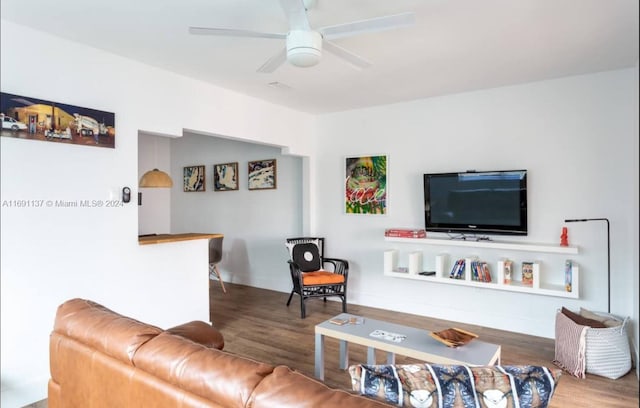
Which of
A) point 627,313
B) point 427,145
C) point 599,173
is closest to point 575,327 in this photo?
point 627,313

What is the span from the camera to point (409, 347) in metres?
2.41

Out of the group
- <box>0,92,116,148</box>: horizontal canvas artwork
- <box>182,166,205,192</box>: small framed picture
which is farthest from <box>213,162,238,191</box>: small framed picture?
<box>0,92,116,148</box>: horizontal canvas artwork

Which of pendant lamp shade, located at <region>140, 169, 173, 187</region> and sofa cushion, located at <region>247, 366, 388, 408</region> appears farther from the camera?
pendant lamp shade, located at <region>140, 169, 173, 187</region>

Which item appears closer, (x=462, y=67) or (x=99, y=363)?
(x=99, y=363)

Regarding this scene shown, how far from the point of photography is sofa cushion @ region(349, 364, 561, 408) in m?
1.06

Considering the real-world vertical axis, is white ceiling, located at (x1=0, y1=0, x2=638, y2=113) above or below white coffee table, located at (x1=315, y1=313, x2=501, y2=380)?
above

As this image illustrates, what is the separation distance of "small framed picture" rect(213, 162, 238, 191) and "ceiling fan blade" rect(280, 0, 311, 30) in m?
4.21

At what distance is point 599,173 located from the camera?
11.7 feet

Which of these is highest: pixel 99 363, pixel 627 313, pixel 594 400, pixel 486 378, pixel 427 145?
pixel 427 145

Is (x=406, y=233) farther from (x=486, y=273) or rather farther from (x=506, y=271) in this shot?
(x=506, y=271)

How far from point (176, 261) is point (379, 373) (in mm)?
2948

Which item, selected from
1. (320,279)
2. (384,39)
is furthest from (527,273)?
(384,39)

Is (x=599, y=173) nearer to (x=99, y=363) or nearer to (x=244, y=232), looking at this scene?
(x=99, y=363)

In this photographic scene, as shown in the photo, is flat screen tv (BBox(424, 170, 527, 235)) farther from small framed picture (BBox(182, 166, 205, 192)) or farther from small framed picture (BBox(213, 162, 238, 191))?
small framed picture (BBox(182, 166, 205, 192))
